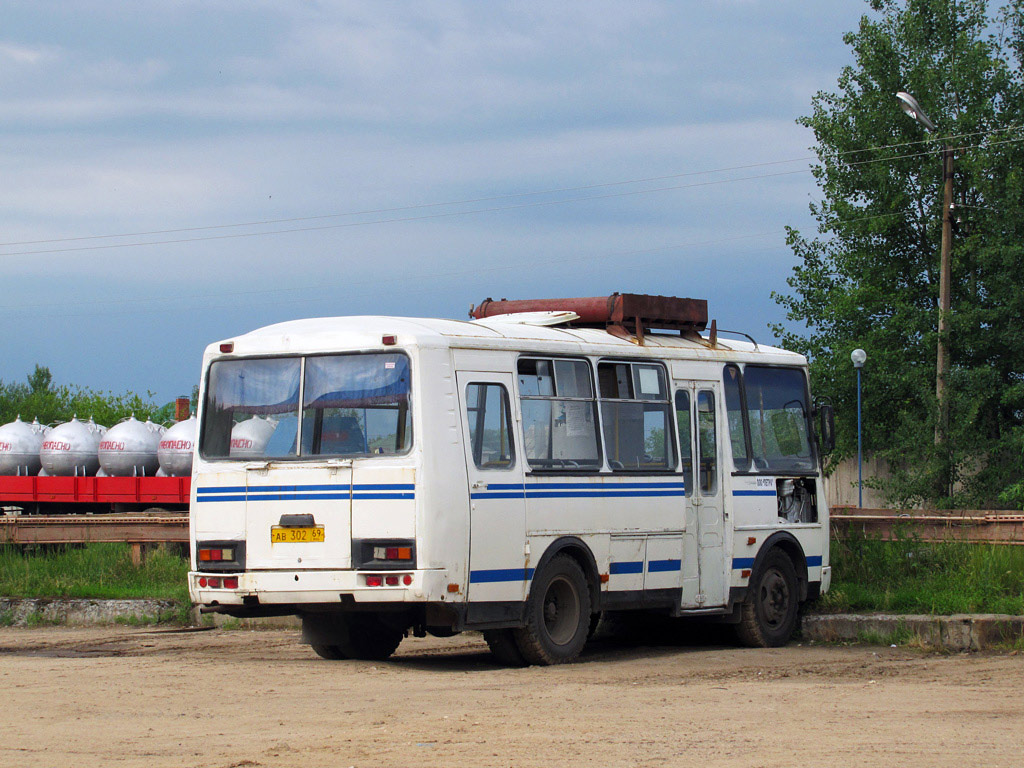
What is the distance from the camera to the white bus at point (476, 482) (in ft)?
36.4

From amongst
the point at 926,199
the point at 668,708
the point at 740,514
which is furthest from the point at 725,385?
the point at 926,199

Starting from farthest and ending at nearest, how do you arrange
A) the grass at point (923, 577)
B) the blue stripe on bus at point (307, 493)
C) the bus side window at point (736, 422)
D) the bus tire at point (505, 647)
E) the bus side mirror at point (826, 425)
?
the bus side mirror at point (826, 425) → the bus side window at point (736, 422) → the grass at point (923, 577) → the bus tire at point (505, 647) → the blue stripe on bus at point (307, 493)

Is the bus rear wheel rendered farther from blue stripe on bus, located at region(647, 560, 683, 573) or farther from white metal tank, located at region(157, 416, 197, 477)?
white metal tank, located at region(157, 416, 197, 477)

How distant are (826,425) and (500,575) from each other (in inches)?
200

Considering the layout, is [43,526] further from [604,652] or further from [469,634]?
[604,652]

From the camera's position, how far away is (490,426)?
11695mm

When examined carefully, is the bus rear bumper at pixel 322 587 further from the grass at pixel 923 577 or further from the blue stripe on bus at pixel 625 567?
the grass at pixel 923 577

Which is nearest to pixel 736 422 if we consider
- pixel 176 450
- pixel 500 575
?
pixel 500 575

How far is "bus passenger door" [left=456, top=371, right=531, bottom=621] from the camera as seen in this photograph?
37.1 feet

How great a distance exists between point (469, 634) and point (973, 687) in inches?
244

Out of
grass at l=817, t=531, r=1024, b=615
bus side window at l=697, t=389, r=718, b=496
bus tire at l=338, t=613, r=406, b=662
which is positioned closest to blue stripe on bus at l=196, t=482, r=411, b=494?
bus tire at l=338, t=613, r=406, b=662

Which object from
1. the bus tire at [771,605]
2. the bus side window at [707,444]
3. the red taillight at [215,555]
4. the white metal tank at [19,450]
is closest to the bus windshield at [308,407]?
the red taillight at [215,555]

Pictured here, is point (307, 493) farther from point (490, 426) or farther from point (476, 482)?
point (490, 426)

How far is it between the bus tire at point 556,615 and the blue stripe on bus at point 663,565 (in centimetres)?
84
